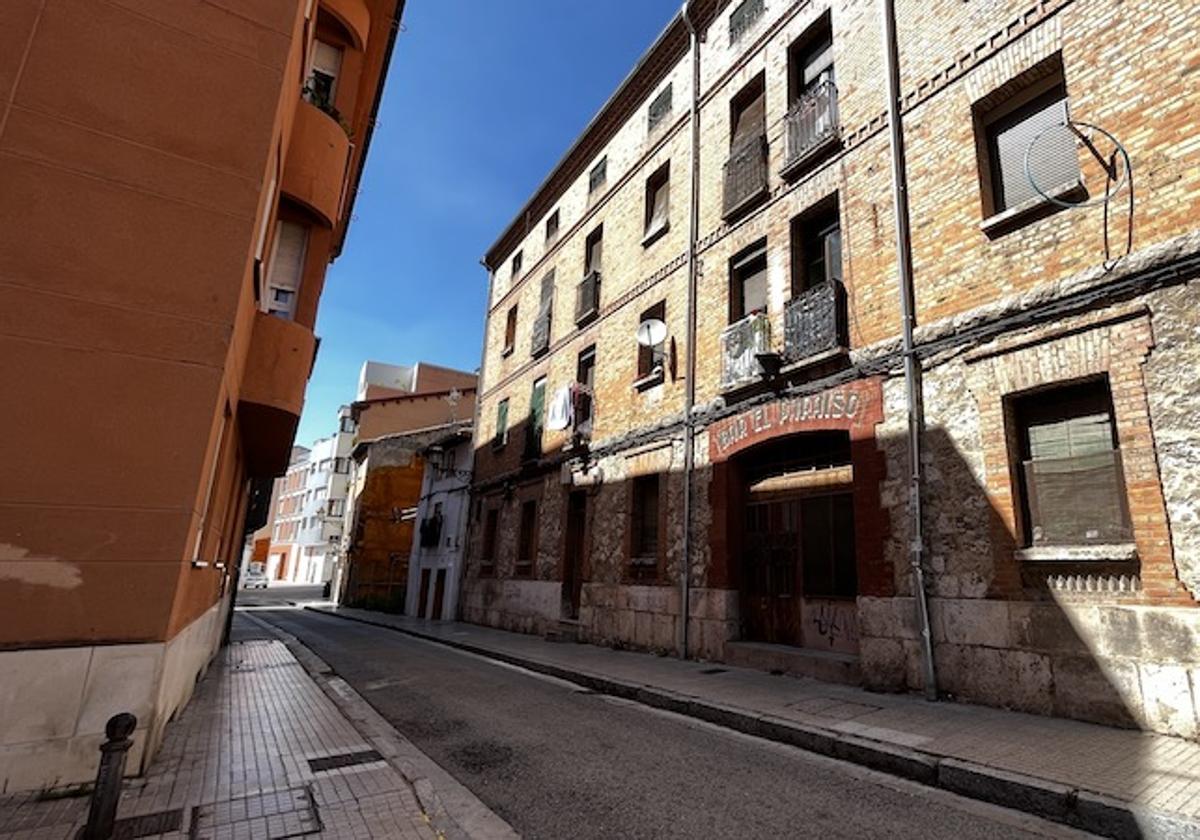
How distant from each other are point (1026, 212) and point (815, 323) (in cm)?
278

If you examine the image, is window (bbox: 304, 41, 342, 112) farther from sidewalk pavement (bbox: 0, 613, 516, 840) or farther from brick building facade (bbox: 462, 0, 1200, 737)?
sidewalk pavement (bbox: 0, 613, 516, 840)

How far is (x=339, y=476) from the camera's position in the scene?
50.1 meters

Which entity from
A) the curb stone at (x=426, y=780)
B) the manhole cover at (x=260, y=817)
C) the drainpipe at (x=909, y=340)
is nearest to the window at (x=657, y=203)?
the drainpipe at (x=909, y=340)

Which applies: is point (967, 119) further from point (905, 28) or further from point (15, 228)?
point (15, 228)

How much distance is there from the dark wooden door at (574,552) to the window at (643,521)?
5.96 ft

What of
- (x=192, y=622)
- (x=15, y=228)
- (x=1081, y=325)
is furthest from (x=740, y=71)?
(x=192, y=622)

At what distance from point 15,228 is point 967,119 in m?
9.41

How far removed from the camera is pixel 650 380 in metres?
12.2

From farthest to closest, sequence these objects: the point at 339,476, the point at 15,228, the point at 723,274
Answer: the point at 339,476
the point at 723,274
the point at 15,228

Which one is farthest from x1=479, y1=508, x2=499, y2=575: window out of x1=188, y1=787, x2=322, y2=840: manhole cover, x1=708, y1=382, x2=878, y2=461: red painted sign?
x1=188, y1=787, x2=322, y2=840: manhole cover

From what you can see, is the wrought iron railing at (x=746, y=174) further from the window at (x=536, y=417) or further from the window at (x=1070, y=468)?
the window at (x=536, y=417)

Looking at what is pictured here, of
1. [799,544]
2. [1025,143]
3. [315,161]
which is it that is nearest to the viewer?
[1025,143]

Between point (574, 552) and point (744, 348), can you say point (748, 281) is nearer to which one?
point (744, 348)

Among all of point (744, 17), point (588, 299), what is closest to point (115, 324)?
point (588, 299)
